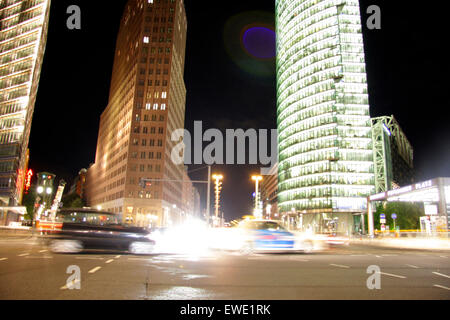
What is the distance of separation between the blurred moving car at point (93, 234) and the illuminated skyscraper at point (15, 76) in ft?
226

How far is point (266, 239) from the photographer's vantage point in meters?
14.7

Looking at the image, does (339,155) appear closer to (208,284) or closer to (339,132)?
(339,132)

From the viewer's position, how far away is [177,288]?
6258 mm

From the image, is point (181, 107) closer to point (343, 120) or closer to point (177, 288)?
point (343, 120)

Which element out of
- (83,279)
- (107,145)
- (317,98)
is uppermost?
(317,98)

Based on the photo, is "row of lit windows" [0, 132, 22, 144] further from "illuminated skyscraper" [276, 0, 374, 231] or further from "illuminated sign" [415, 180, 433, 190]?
"illuminated sign" [415, 180, 433, 190]

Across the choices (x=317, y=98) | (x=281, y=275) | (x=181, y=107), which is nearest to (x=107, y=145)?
(x=181, y=107)

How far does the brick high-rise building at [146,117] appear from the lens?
85.6m

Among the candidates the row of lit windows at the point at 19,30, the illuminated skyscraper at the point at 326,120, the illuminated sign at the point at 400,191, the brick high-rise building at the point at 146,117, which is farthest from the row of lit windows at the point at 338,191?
the row of lit windows at the point at 19,30

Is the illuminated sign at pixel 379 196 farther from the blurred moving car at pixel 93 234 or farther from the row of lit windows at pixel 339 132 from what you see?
the row of lit windows at pixel 339 132

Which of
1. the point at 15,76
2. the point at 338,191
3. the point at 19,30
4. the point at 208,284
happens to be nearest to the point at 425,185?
the point at 208,284

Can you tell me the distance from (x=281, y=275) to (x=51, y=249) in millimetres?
9938

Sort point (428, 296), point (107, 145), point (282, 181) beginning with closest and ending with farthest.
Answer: point (428, 296)
point (282, 181)
point (107, 145)

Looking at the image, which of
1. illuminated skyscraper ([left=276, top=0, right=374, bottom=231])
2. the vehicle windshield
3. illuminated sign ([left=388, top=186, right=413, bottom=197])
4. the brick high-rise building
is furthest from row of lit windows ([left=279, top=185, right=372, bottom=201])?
the vehicle windshield
